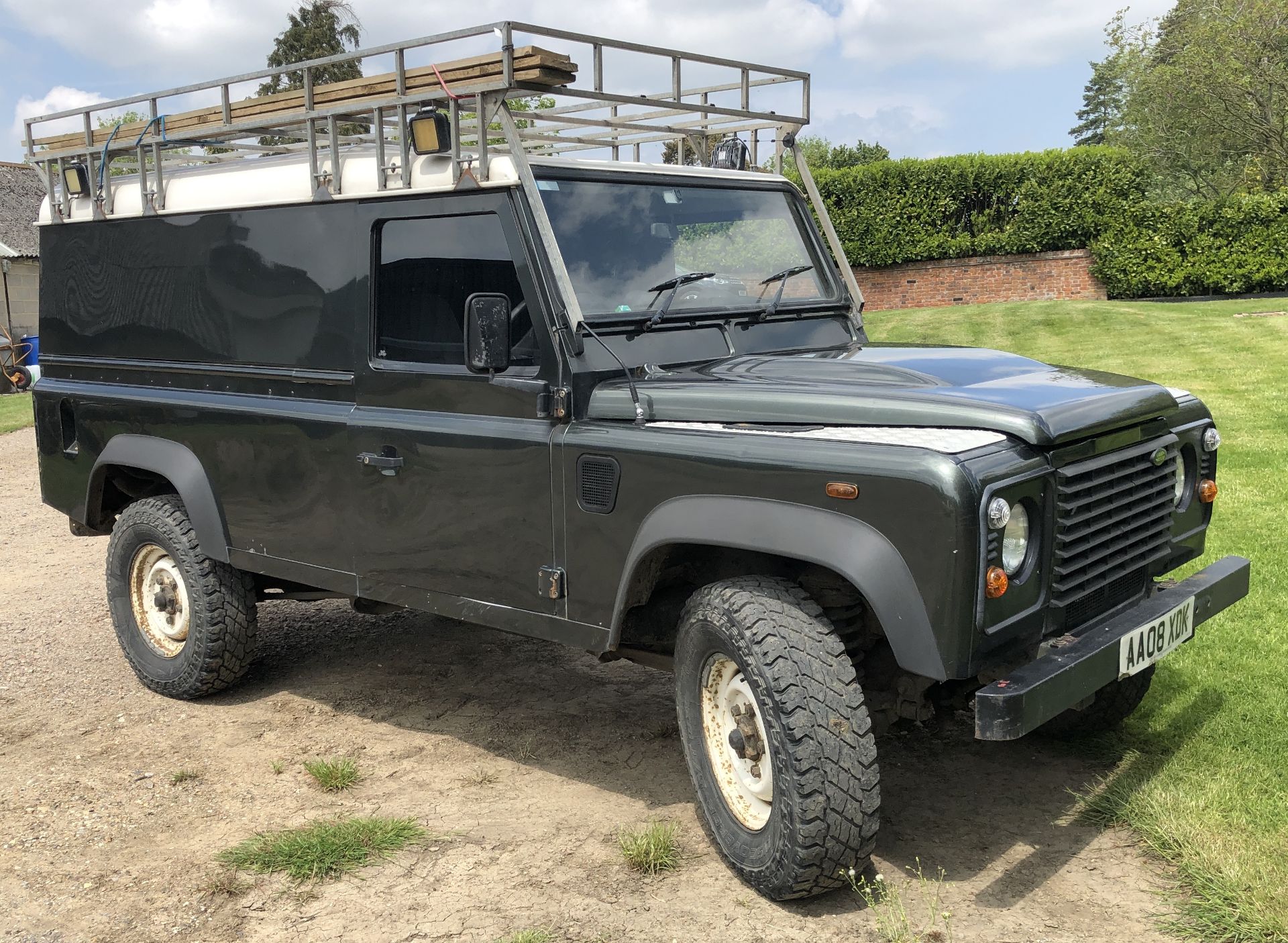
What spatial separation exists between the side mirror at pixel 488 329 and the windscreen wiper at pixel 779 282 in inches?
45.4

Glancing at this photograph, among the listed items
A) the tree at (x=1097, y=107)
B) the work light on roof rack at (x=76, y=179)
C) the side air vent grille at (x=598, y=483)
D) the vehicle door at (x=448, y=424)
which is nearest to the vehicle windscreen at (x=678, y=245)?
the vehicle door at (x=448, y=424)

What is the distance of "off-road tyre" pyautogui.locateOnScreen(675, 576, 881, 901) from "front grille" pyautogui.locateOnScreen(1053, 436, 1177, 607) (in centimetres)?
70

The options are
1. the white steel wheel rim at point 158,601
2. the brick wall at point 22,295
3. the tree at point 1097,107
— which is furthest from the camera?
the tree at point 1097,107

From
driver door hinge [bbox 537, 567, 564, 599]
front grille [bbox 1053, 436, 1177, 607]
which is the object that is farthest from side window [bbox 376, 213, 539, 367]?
front grille [bbox 1053, 436, 1177, 607]

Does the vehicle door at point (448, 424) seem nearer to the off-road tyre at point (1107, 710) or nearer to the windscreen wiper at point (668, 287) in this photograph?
the windscreen wiper at point (668, 287)

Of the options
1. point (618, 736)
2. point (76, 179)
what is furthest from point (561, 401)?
point (76, 179)

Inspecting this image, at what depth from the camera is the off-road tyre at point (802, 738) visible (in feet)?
11.1

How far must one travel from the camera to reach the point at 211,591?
5.56m

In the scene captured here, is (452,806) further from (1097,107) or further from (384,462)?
(1097,107)

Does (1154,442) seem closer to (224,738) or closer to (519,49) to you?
(519,49)

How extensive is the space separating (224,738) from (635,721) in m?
1.84

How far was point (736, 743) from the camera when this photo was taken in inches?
146

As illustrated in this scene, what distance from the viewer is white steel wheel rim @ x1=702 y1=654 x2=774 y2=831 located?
3.68m

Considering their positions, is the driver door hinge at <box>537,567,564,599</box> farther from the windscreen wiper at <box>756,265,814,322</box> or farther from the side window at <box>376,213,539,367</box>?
the windscreen wiper at <box>756,265,814,322</box>
